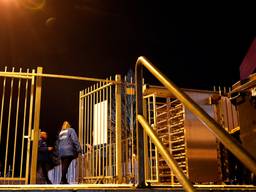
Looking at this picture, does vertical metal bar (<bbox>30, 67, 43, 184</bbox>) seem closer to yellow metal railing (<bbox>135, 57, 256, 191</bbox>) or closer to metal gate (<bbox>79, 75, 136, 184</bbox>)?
metal gate (<bbox>79, 75, 136, 184</bbox>)

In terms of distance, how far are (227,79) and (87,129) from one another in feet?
37.9

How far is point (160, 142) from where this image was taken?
277 cm

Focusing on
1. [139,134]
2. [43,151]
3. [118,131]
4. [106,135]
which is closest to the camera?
[139,134]

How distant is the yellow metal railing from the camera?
1674 millimetres

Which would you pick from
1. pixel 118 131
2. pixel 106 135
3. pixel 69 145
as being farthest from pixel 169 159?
pixel 69 145

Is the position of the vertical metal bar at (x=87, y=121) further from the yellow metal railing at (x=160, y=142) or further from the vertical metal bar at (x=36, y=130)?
the yellow metal railing at (x=160, y=142)

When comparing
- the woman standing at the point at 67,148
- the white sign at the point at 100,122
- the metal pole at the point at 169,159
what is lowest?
the metal pole at the point at 169,159

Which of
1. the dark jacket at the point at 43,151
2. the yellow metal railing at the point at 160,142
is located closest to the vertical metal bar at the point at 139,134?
the yellow metal railing at the point at 160,142

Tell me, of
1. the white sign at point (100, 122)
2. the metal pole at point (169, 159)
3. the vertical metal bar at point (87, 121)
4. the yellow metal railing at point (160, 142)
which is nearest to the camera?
the yellow metal railing at point (160, 142)

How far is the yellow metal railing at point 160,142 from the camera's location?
167 centimetres

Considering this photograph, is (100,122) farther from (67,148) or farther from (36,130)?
(36,130)

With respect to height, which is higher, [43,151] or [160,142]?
[43,151]

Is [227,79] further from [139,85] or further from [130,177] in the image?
[139,85]

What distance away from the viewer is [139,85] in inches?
136
